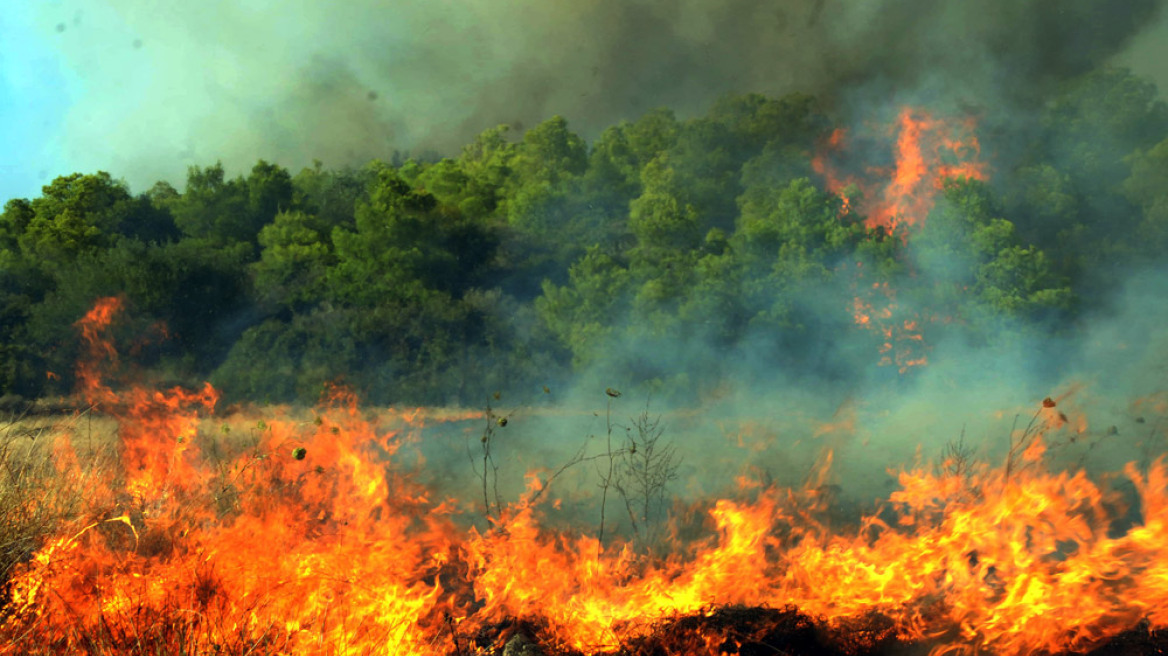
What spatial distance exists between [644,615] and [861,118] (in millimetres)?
21212

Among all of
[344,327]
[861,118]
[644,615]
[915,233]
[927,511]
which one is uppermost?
[861,118]

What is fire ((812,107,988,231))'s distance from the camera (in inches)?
743

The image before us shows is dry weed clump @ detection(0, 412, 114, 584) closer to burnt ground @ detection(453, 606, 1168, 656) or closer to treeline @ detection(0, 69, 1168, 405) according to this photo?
burnt ground @ detection(453, 606, 1168, 656)

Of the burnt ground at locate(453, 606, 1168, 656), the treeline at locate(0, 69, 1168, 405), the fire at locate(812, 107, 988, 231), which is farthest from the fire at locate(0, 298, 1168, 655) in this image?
the fire at locate(812, 107, 988, 231)

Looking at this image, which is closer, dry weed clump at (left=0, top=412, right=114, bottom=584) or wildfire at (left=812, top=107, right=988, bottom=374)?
dry weed clump at (left=0, top=412, right=114, bottom=584)

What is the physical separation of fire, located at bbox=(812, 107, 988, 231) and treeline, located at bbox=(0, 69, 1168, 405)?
67cm

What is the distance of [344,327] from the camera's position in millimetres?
20281

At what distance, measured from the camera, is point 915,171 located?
19.7m

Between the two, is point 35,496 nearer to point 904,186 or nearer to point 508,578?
point 508,578

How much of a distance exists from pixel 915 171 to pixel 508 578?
1704cm

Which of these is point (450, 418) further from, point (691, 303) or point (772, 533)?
point (772, 533)

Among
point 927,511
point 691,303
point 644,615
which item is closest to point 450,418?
point 691,303

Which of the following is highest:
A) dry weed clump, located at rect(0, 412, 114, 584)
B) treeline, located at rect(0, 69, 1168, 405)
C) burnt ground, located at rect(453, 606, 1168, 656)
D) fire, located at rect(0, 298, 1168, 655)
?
treeline, located at rect(0, 69, 1168, 405)

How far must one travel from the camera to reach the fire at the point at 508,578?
471 cm
